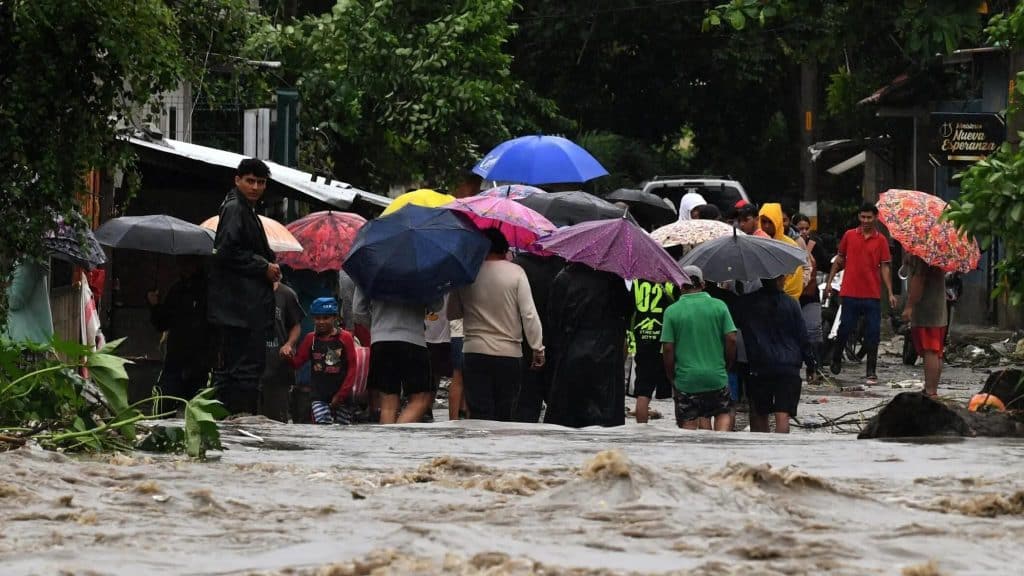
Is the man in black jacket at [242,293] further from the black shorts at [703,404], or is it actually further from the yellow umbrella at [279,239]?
Result: the black shorts at [703,404]

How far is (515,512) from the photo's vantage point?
25.0 ft

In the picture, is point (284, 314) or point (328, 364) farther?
point (284, 314)

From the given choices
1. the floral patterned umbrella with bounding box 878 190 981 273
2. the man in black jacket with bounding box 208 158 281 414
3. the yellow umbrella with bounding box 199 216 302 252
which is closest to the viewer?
the man in black jacket with bounding box 208 158 281 414

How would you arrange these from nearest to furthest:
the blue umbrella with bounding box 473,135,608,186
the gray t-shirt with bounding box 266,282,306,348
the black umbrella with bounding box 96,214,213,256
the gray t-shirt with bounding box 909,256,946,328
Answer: the gray t-shirt with bounding box 266,282,306,348 → the black umbrella with bounding box 96,214,213,256 → the gray t-shirt with bounding box 909,256,946,328 → the blue umbrella with bounding box 473,135,608,186

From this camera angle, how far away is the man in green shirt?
42.0 feet

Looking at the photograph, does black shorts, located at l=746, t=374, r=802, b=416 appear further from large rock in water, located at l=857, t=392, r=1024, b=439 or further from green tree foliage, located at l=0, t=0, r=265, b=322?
green tree foliage, located at l=0, t=0, r=265, b=322

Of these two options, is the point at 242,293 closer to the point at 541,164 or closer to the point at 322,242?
the point at 322,242

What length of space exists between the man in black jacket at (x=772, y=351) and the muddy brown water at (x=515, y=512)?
2.81 meters

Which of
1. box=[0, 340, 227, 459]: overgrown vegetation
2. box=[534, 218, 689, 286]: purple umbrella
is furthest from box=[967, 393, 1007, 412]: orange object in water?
box=[0, 340, 227, 459]: overgrown vegetation

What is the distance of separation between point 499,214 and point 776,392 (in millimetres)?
2229

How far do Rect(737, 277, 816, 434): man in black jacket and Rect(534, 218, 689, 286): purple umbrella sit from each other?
0.94m

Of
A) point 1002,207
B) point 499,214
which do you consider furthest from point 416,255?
point 1002,207

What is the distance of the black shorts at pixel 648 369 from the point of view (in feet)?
47.5

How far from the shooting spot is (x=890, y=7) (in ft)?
53.0
